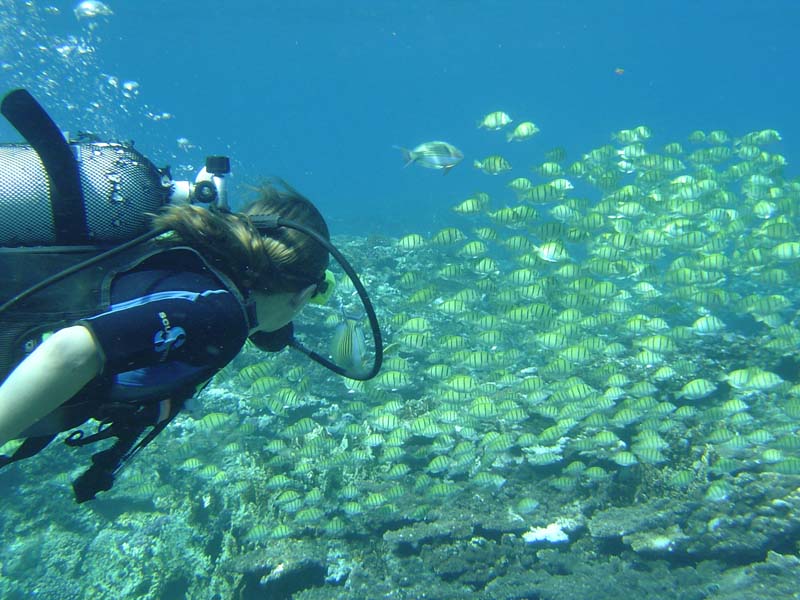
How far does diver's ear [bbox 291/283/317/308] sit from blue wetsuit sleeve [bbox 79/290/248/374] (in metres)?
0.40

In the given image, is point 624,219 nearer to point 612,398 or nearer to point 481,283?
point 481,283

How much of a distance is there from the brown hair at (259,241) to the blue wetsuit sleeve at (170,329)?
169mm

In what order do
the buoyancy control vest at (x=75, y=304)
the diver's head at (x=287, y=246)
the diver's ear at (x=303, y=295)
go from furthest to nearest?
the diver's ear at (x=303, y=295), the diver's head at (x=287, y=246), the buoyancy control vest at (x=75, y=304)

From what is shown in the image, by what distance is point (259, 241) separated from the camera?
5.25 feet

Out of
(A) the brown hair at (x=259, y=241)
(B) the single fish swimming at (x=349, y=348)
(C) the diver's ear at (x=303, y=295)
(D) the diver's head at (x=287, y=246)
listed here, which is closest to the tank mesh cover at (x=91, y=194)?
(A) the brown hair at (x=259, y=241)

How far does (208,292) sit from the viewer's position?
140 centimetres

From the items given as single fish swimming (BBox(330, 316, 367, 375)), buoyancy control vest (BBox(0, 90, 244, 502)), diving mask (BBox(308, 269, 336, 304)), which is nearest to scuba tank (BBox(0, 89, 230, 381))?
buoyancy control vest (BBox(0, 90, 244, 502))

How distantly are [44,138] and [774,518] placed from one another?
23.8 ft

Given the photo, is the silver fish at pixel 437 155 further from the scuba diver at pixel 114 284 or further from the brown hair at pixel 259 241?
the scuba diver at pixel 114 284

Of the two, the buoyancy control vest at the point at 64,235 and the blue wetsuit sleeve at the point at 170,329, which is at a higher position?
the buoyancy control vest at the point at 64,235

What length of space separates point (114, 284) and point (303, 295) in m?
0.66

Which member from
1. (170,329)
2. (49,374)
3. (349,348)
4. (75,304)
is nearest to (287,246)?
(170,329)

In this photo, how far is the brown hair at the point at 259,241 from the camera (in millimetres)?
1507

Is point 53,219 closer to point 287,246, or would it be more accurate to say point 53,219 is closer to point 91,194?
point 91,194
